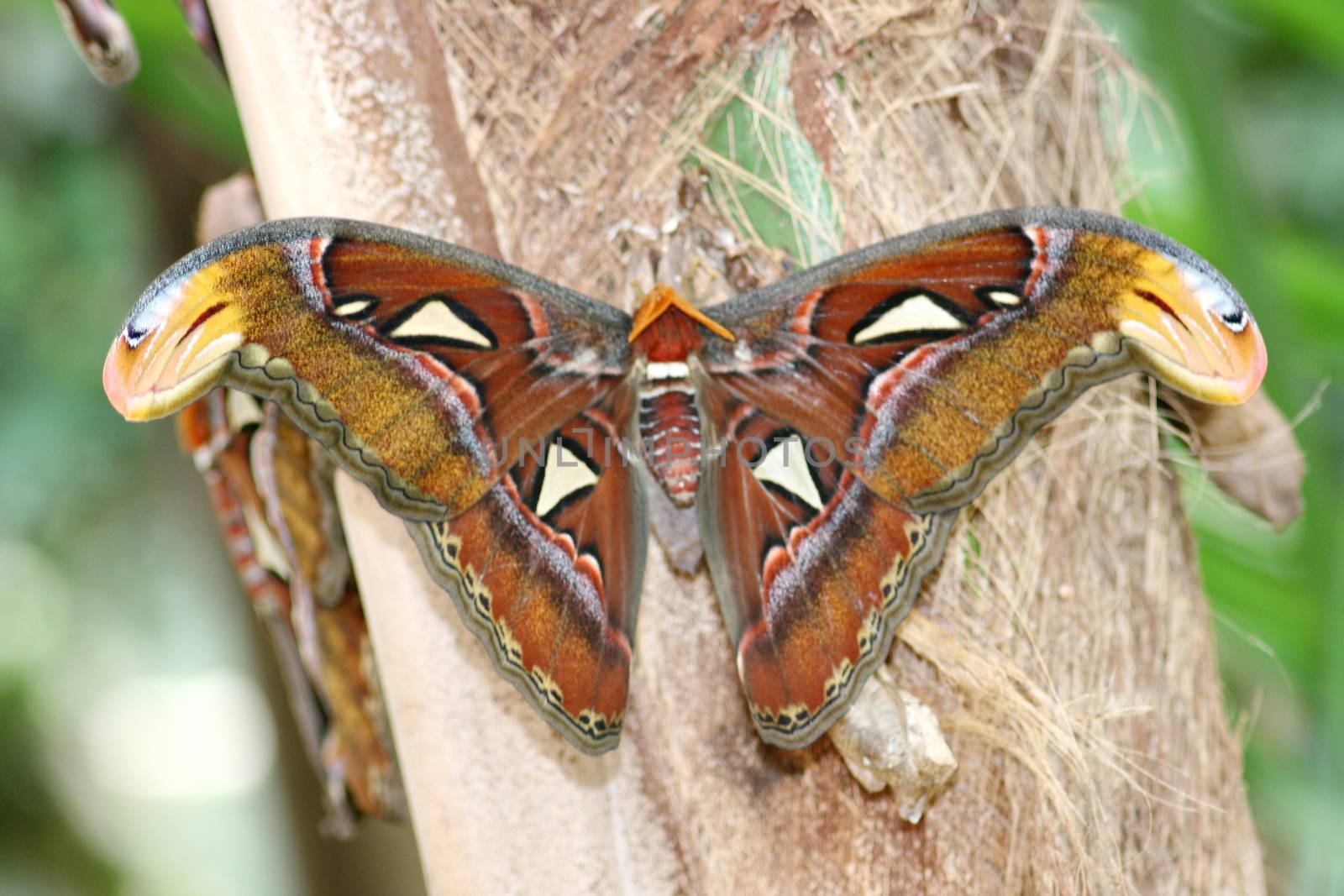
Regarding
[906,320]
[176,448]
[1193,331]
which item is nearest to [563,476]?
[906,320]

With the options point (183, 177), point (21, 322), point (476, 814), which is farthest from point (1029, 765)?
point (21, 322)

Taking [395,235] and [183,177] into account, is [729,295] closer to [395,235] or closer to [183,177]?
[395,235]

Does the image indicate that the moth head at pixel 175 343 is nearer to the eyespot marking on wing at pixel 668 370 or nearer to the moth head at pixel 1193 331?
the eyespot marking on wing at pixel 668 370

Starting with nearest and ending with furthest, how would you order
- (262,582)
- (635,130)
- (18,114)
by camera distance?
(635,130) < (262,582) < (18,114)

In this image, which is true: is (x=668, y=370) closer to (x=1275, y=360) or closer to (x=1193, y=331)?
(x=1193, y=331)

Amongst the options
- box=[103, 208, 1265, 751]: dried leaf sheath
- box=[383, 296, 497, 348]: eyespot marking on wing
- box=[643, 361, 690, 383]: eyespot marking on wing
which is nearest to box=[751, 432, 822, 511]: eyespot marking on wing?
box=[103, 208, 1265, 751]: dried leaf sheath

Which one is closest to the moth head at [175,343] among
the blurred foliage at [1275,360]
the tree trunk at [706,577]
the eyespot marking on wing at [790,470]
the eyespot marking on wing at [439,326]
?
the eyespot marking on wing at [439,326]
